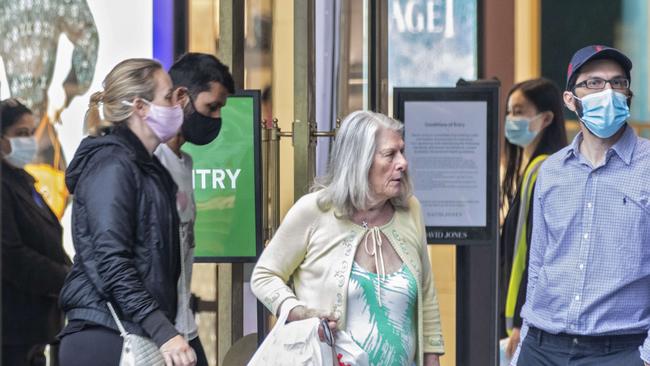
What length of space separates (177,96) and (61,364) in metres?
1.08

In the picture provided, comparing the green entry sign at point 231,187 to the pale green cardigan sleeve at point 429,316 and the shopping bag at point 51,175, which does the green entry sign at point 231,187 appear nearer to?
the shopping bag at point 51,175

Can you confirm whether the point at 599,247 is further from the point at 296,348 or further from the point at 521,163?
the point at 521,163

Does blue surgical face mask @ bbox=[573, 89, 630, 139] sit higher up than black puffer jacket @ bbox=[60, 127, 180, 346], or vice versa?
blue surgical face mask @ bbox=[573, 89, 630, 139]

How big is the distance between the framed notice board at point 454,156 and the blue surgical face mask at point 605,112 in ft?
5.57

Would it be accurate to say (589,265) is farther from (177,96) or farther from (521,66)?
(521,66)

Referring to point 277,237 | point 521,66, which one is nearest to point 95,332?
point 277,237

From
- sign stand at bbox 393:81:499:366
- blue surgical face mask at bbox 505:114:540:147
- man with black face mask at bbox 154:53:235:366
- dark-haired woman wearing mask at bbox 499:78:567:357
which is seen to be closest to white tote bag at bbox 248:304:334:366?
man with black face mask at bbox 154:53:235:366

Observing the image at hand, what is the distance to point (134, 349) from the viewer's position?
4.46m

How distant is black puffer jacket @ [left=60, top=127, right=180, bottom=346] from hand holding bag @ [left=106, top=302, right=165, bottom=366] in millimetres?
21

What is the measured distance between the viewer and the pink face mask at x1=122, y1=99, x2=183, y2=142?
15.8 feet

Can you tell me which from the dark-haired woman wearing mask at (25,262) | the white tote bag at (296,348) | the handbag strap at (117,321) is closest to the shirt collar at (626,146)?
the white tote bag at (296,348)

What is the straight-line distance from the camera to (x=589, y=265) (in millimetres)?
4656

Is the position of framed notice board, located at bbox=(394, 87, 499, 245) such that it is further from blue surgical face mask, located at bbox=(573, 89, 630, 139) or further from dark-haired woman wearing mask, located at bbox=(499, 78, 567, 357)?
blue surgical face mask, located at bbox=(573, 89, 630, 139)

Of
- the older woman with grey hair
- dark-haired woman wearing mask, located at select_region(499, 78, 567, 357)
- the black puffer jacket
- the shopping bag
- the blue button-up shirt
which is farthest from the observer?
dark-haired woman wearing mask, located at select_region(499, 78, 567, 357)
